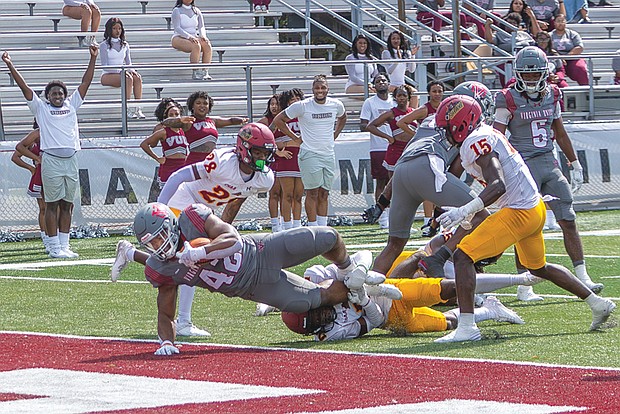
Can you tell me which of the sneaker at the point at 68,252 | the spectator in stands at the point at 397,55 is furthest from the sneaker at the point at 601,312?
the spectator in stands at the point at 397,55

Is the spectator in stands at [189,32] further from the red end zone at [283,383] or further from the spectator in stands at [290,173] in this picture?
the red end zone at [283,383]

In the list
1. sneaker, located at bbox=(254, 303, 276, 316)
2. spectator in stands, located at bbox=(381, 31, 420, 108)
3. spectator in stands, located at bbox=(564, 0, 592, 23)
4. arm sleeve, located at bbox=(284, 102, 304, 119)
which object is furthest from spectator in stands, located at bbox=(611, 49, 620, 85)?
sneaker, located at bbox=(254, 303, 276, 316)

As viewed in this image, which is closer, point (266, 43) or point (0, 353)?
point (0, 353)

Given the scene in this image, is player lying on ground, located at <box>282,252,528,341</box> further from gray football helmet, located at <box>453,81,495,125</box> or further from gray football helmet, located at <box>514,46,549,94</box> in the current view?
gray football helmet, located at <box>514,46,549,94</box>

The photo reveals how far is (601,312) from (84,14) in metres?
14.5

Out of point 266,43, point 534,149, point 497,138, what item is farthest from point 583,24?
point 497,138

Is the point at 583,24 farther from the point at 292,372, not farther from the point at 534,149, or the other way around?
the point at 292,372

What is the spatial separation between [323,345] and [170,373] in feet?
4.47

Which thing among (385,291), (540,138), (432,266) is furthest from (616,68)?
(385,291)

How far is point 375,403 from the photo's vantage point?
5695 millimetres

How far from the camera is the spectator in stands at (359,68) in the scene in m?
19.0

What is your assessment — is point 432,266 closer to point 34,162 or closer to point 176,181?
point 176,181

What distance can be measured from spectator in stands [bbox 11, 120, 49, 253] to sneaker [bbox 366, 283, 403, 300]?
7456 mm

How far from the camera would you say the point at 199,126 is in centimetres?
1352
